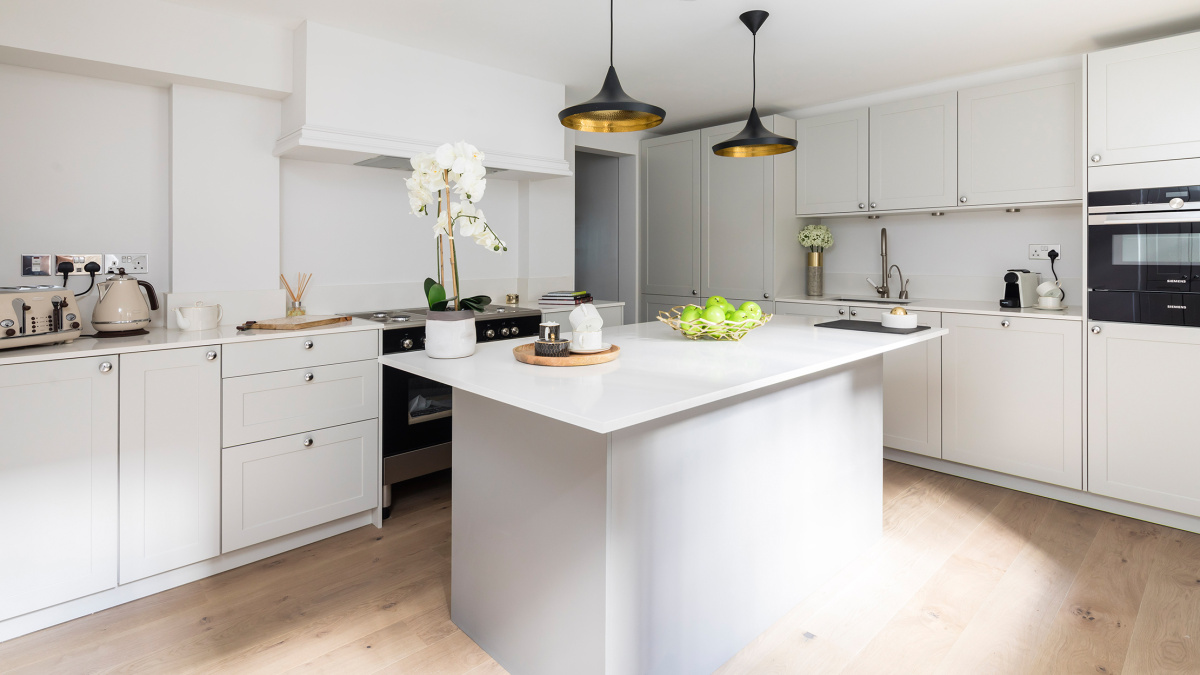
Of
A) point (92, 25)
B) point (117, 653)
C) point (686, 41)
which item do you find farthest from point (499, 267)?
point (117, 653)

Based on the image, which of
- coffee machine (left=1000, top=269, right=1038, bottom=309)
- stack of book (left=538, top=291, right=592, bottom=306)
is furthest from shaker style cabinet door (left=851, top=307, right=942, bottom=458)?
stack of book (left=538, top=291, right=592, bottom=306)

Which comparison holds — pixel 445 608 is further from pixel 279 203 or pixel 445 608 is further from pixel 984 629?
pixel 279 203

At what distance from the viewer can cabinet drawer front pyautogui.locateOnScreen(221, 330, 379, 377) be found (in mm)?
2418

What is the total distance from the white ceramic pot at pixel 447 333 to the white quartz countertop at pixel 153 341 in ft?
3.46

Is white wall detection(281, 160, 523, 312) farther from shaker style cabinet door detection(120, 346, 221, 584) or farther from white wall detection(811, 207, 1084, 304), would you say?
white wall detection(811, 207, 1084, 304)

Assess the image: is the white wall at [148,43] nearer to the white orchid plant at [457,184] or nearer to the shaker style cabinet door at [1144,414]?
the white orchid plant at [457,184]

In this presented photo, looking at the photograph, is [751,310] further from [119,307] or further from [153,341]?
[119,307]

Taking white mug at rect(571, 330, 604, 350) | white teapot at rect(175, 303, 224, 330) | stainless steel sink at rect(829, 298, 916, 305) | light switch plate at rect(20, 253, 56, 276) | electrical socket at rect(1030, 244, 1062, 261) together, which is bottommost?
white mug at rect(571, 330, 604, 350)

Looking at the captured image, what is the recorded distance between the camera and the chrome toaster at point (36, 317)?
1.99m

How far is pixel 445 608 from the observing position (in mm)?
2203

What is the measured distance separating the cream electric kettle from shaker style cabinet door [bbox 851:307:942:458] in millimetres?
3419

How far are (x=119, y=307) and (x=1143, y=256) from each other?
431 centimetres

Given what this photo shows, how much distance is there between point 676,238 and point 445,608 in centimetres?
336

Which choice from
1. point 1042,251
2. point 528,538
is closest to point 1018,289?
point 1042,251
